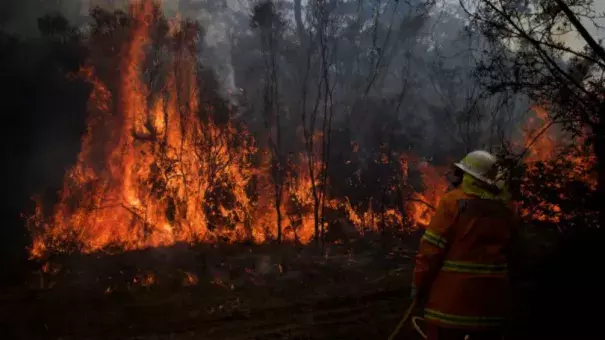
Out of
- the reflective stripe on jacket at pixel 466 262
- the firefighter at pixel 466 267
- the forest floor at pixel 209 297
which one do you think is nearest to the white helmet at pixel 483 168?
the firefighter at pixel 466 267

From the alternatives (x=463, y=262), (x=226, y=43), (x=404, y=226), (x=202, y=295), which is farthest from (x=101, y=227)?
(x=226, y=43)

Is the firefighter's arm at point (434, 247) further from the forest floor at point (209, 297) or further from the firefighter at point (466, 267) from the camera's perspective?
the forest floor at point (209, 297)

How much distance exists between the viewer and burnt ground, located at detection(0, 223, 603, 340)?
674cm

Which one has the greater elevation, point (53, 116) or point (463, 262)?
point (53, 116)

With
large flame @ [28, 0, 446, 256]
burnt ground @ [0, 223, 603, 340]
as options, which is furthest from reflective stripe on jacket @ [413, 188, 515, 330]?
large flame @ [28, 0, 446, 256]

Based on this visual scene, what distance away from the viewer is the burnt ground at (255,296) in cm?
674

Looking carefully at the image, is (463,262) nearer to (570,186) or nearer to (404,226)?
(570,186)

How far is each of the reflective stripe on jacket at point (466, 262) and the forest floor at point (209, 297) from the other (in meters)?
4.22

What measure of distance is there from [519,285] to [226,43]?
37.3 meters

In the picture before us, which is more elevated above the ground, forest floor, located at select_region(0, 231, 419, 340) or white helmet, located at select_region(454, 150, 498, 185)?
white helmet, located at select_region(454, 150, 498, 185)

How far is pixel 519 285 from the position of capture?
306 inches

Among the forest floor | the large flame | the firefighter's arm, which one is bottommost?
the forest floor

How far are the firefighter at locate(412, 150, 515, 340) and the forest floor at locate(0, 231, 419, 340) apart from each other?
4.19m

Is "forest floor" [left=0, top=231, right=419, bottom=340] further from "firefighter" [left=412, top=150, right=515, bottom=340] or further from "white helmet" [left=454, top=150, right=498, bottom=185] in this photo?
"white helmet" [left=454, top=150, right=498, bottom=185]
